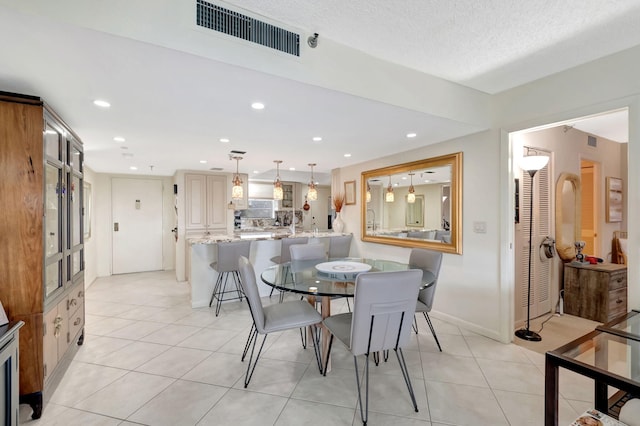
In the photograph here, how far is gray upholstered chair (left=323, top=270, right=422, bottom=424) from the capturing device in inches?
68.8

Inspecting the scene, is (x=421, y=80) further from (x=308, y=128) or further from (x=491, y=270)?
(x=491, y=270)

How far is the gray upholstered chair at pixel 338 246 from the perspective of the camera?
4484mm

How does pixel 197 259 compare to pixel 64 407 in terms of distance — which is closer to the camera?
pixel 64 407

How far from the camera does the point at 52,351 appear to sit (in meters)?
2.09

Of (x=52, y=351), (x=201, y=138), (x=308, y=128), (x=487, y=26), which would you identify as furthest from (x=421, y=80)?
(x=52, y=351)

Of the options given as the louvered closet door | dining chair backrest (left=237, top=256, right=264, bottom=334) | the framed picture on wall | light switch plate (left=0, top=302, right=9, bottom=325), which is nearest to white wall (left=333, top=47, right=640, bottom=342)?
the louvered closet door

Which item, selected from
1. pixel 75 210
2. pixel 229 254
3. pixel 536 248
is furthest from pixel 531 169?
pixel 75 210

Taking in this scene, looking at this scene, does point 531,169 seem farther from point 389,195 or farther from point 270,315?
point 270,315

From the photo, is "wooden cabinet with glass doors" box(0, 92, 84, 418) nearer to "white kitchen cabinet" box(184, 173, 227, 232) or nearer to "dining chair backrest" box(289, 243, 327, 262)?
"dining chair backrest" box(289, 243, 327, 262)

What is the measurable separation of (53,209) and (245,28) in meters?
2.05

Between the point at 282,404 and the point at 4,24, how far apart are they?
100 inches

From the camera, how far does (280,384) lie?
2.17 metres

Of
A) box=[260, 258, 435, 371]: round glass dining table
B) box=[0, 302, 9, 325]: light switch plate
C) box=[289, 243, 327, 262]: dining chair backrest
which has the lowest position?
box=[0, 302, 9, 325]: light switch plate

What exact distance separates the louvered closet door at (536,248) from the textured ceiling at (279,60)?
1150 mm
